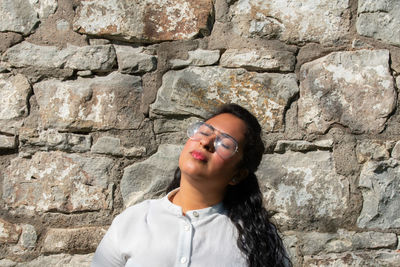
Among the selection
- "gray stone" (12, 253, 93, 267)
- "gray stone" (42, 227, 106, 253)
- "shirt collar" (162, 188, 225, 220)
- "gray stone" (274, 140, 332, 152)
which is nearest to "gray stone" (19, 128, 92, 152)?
"gray stone" (42, 227, 106, 253)

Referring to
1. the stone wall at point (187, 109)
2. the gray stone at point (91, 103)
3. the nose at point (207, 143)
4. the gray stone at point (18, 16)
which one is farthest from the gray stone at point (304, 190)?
the gray stone at point (18, 16)

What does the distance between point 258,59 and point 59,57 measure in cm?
78

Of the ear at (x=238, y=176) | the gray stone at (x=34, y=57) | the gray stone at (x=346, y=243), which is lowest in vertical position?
the gray stone at (x=346, y=243)

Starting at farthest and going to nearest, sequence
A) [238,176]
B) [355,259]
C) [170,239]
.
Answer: [355,259], [238,176], [170,239]

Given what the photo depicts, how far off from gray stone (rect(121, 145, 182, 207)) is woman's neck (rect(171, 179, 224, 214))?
1.21 feet

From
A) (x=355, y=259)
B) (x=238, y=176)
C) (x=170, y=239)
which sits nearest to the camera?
(x=170, y=239)

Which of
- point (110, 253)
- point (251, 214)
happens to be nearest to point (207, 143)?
point (251, 214)

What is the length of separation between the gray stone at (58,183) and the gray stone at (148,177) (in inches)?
2.7

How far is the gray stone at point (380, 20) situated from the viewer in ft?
5.87

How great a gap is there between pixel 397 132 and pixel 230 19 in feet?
2.58

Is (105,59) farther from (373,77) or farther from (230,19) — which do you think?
(373,77)

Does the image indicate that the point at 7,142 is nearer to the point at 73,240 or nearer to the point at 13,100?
the point at 13,100

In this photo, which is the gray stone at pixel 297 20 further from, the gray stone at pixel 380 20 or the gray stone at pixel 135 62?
the gray stone at pixel 135 62

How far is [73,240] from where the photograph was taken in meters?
1.73
